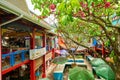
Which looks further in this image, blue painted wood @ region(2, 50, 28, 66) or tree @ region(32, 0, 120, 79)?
blue painted wood @ region(2, 50, 28, 66)

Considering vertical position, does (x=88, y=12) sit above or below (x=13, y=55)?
above

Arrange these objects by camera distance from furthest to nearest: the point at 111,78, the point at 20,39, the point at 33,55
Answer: the point at 20,39
the point at 33,55
the point at 111,78

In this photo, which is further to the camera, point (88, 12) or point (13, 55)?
point (13, 55)

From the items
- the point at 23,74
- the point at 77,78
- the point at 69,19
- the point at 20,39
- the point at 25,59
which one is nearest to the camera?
the point at 69,19

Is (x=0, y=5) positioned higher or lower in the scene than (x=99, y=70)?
higher

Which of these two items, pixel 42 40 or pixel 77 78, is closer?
pixel 77 78

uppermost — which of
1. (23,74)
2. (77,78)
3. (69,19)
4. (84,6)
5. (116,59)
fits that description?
(84,6)

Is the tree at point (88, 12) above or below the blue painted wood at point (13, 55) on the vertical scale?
above

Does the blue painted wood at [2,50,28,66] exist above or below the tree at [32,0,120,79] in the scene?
below

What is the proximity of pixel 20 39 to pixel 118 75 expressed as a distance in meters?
10.8

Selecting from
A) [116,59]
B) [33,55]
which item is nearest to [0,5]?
[116,59]

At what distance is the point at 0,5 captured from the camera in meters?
4.22

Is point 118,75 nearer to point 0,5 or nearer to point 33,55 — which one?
point 0,5

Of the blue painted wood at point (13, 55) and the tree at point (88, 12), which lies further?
the blue painted wood at point (13, 55)
